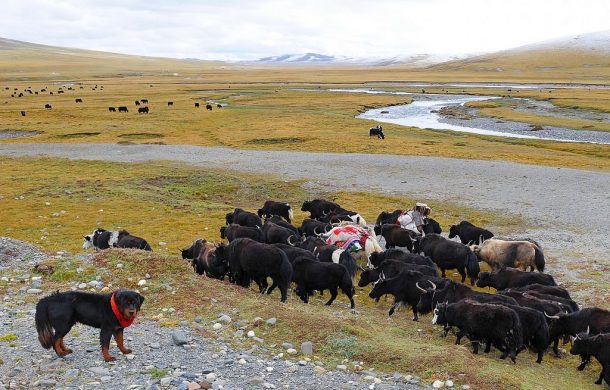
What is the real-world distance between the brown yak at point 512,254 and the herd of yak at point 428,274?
0.03m

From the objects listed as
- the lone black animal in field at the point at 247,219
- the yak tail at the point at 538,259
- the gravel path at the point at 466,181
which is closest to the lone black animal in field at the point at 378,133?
the gravel path at the point at 466,181

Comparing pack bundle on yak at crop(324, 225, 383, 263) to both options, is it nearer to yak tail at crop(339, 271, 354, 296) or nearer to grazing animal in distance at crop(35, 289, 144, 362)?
yak tail at crop(339, 271, 354, 296)

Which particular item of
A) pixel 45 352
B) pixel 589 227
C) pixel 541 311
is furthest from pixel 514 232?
pixel 45 352

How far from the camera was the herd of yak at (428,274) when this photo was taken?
10.7 m

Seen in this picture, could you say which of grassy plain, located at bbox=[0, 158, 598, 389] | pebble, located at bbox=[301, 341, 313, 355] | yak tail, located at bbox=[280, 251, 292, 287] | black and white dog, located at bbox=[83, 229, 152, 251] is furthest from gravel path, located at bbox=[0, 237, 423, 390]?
black and white dog, located at bbox=[83, 229, 152, 251]

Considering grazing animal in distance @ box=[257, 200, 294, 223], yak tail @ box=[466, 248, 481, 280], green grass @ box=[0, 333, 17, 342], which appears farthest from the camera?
grazing animal in distance @ box=[257, 200, 294, 223]

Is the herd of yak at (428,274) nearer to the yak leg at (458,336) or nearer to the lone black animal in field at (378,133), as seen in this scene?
the yak leg at (458,336)

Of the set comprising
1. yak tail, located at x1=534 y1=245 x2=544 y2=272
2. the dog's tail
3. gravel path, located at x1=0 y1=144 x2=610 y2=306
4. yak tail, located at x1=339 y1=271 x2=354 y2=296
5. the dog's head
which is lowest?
gravel path, located at x1=0 y1=144 x2=610 y2=306

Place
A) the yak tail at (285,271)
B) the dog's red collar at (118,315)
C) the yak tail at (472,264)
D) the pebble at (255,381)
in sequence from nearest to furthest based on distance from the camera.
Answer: the pebble at (255,381), the dog's red collar at (118,315), the yak tail at (285,271), the yak tail at (472,264)

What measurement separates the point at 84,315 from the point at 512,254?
40.4 ft

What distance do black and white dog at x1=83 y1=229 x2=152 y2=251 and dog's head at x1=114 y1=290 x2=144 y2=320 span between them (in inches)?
335

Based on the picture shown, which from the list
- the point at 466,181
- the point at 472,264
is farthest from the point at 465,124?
the point at 472,264

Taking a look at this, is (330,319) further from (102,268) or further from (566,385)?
(102,268)

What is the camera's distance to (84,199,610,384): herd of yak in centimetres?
1066
